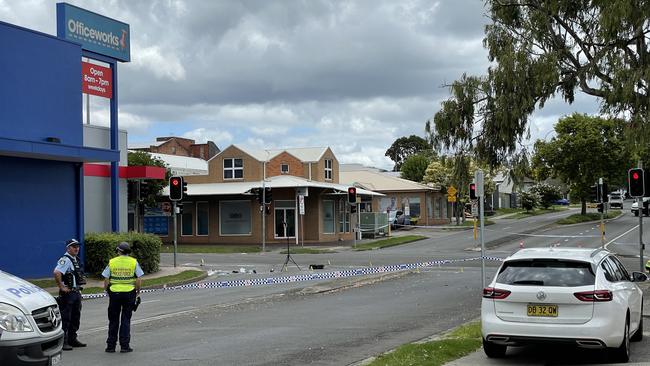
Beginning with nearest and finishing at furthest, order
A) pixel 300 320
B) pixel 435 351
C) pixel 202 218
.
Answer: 1. pixel 435 351
2. pixel 300 320
3. pixel 202 218

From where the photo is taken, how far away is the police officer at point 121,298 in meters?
10.9

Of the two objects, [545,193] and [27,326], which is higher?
[545,193]

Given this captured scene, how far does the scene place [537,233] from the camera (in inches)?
2000

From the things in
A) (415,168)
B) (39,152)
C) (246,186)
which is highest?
(415,168)

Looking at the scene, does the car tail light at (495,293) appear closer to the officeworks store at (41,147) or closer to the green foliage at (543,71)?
the green foliage at (543,71)

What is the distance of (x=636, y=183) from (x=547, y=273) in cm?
1157

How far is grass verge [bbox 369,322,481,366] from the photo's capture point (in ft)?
30.2

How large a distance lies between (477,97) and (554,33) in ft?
8.02

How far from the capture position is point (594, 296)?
908 centimetres

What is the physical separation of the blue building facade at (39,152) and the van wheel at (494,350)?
15647 millimetres

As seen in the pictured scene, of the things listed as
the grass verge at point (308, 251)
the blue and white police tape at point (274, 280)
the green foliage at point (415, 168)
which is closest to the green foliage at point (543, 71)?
the blue and white police tape at point (274, 280)

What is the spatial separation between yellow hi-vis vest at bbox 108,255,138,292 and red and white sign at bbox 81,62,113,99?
1695 cm

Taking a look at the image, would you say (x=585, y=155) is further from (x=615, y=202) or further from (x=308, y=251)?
(x=615, y=202)

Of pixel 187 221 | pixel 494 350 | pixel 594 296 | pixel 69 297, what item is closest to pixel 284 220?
pixel 187 221
